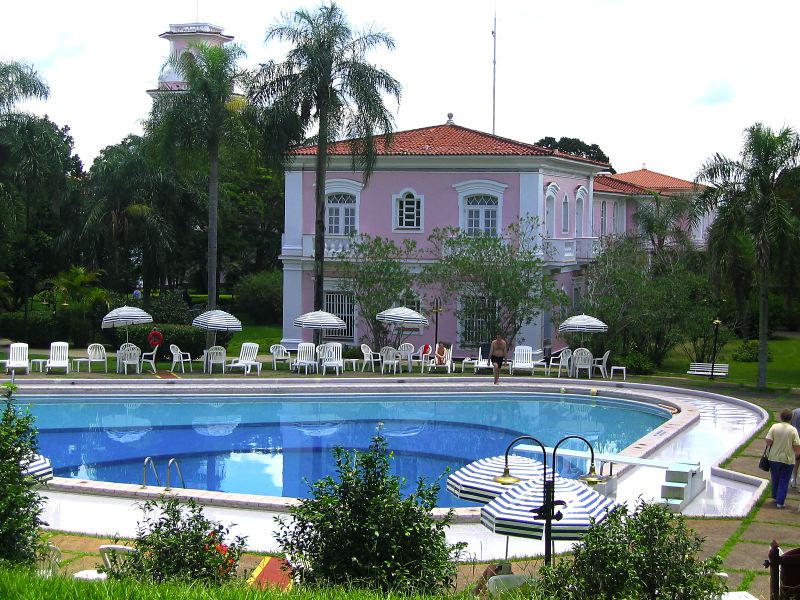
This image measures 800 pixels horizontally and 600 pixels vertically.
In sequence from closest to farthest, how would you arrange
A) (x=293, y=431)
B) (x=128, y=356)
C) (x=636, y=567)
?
(x=636, y=567)
(x=293, y=431)
(x=128, y=356)

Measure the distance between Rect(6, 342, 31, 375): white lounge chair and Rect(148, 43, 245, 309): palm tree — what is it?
5565 millimetres

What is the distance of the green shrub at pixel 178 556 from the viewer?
28.6ft

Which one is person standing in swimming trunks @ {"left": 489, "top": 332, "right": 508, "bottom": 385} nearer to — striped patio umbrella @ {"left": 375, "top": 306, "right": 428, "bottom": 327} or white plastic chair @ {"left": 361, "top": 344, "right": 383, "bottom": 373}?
striped patio umbrella @ {"left": 375, "top": 306, "right": 428, "bottom": 327}

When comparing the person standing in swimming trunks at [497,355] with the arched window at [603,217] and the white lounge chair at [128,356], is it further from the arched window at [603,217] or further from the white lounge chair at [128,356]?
the arched window at [603,217]

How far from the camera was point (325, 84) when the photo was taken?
3019 cm

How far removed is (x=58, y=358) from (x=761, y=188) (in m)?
19.1

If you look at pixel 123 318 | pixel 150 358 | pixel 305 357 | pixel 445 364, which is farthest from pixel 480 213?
pixel 123 318

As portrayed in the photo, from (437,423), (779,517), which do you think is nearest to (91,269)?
(437,423)

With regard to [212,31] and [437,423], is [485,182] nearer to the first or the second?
[437,423]

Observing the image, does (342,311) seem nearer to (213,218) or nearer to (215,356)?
(213,218)

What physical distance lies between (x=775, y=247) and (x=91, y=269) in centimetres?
2713

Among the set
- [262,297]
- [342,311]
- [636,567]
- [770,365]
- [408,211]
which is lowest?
[636,567]

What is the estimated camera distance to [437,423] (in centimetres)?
2348

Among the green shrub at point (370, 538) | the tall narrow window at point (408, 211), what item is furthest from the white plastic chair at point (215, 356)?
the green shrub at point (370, 538)
